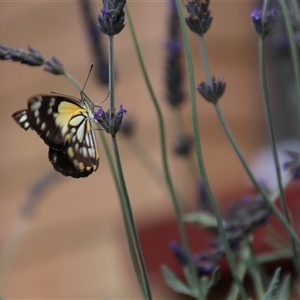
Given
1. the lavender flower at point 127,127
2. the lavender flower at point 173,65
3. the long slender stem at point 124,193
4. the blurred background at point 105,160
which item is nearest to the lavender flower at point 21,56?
the long slender stem at point 124,193

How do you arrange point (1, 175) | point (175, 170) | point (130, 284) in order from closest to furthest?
1. point (130, 284)
2. point (175, 170)
3. point (1, 175)

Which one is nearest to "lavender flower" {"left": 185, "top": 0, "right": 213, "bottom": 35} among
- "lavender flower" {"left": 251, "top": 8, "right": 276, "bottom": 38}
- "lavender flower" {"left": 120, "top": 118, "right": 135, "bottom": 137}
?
"lavender flower" {"left": 251, "top": 8, "right": 276, "bottom": 38}

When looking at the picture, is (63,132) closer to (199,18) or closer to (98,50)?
(199,18)

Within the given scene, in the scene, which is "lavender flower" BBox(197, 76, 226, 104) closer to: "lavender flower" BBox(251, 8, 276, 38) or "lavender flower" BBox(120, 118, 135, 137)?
"lavender flower" BBox(251, 8, 276, 38)

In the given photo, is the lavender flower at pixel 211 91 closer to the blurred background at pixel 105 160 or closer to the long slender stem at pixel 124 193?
the long slender stem at pixel 124 193

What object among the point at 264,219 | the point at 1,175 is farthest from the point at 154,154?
the point at 264,219

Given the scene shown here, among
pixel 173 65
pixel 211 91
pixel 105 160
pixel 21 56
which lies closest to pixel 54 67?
pixel 21 56

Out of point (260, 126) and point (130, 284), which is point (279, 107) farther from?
point (130, 284)

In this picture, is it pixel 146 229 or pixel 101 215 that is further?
pixel 101 215
